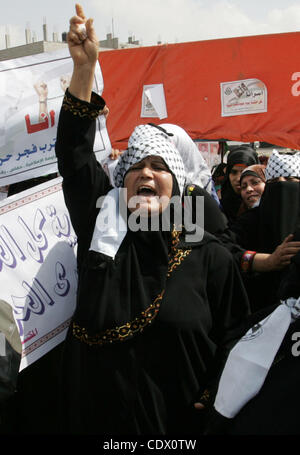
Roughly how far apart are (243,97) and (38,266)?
8.92 feet

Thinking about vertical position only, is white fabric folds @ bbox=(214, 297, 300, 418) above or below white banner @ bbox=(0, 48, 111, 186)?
below

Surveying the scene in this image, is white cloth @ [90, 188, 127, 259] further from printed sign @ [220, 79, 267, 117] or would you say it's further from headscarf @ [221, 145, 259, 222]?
printed sign @ [220, 79, 267, 117]

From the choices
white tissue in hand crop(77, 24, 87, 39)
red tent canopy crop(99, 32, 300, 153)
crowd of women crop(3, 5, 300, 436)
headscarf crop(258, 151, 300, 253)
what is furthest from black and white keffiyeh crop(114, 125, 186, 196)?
red tent canopy crop(99, 32, 300, 153)

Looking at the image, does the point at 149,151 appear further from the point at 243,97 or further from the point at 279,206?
the point at 243,97

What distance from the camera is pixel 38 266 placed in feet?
5.89

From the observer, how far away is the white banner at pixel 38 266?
1711 mm

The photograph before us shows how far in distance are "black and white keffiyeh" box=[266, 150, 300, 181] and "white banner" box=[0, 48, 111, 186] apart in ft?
2.94

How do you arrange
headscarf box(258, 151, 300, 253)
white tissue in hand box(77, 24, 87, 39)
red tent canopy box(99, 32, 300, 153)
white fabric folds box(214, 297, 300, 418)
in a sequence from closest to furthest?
white fabric folds box(214, 297, 300, 418), white tissue in hand box(77, 24, 87, 39), headscarf box(258, 151, 300, 253), red tent canopy box(99, 32, 300, 153)

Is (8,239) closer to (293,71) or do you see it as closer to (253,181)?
(253,181)

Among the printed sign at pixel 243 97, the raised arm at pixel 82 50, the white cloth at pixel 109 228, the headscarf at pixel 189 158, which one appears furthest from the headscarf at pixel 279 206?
the printed sign at pixel 243 97

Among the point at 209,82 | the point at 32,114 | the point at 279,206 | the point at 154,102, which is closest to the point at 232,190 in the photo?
the point at 209,82

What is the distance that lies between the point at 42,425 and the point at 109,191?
1.13 meters

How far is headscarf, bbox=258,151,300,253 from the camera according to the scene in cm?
215
